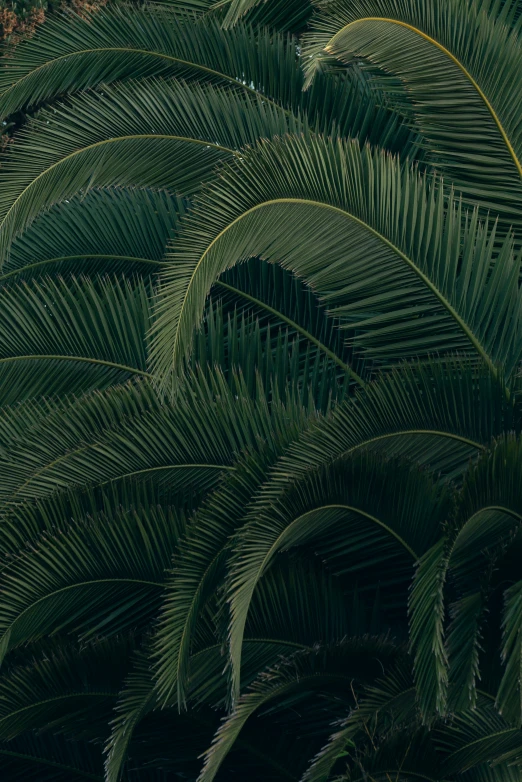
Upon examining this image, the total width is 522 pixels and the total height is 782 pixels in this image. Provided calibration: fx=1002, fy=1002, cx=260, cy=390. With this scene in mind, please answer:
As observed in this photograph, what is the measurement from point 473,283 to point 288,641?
180 centimetres

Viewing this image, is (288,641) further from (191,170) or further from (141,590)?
(191,170)

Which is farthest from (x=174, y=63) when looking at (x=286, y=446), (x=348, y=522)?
(x=348, y=522)

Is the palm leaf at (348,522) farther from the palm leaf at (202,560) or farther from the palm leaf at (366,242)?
the palm leaf at (366,242)

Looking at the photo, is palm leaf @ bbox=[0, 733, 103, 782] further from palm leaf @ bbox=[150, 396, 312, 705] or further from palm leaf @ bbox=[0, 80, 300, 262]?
palm leaf @ bbox=[0, 80, 300, 262]

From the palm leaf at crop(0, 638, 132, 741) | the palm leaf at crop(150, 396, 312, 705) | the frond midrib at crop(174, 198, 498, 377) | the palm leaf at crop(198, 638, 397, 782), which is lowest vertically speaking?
the palm leaf at crop(0, 638, 132, 741)

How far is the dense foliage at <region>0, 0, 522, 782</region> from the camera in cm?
383

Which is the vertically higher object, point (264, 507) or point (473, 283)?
point (473, 283)

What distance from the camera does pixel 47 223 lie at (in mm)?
6301

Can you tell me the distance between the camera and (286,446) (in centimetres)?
429

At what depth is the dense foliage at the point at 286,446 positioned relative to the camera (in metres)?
3.83

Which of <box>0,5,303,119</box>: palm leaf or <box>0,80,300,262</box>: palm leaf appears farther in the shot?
<box>0,5,303,119</box>: palm leaf

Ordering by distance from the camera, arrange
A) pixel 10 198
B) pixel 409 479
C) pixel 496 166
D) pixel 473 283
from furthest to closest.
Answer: pixel 10 198 < pixel 496 166 < pixel 473 283 < pixel 409 479

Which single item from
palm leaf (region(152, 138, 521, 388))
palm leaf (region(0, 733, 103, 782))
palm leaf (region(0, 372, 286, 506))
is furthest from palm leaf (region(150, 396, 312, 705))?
palm leaf (region(0, 733, 103, 782))

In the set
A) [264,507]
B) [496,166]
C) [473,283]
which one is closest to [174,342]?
[264,507]
